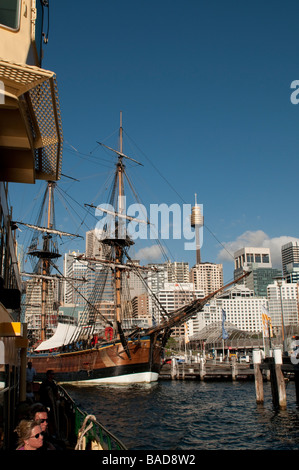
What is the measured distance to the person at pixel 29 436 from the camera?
479cm

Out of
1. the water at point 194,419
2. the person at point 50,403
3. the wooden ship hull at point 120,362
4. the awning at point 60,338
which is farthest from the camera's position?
the awning at point 60,338

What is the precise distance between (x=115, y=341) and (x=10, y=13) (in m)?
39.2

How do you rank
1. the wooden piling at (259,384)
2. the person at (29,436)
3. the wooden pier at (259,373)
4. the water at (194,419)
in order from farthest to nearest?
1. the wooden piling at (259,384)
2. the wooden pier at (259,373)
3. the water at (194,419)
4. the person at (29,436)

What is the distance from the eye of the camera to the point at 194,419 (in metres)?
22.9

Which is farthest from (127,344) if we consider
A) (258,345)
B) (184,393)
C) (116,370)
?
(258,345)

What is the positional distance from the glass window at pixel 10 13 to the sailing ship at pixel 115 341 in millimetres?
35007

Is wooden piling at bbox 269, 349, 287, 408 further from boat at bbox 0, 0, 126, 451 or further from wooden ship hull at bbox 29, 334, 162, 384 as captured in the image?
Answer: boat at bbox 0, 0, 126, 451

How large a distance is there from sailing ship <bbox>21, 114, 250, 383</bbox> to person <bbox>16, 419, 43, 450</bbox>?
34521mm

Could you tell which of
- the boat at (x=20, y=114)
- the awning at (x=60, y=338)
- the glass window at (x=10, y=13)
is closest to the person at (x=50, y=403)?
the boat at (x=20, y=114)

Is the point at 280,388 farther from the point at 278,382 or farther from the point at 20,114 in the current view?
the point at 20,114

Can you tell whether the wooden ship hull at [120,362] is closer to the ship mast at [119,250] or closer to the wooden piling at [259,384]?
the ship mast at [119,250]

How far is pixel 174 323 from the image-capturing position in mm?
40844

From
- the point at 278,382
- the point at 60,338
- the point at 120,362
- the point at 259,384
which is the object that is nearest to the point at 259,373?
the point at 259,384
